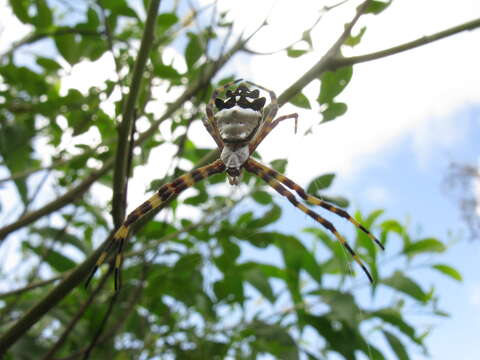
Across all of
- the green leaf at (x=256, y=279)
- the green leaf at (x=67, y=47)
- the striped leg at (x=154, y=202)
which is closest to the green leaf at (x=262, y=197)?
the green leaf at (x=256, y=279)

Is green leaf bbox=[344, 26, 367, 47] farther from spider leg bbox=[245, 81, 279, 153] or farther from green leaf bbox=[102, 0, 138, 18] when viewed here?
green leaf bbox=[102, 0, 138, 18]

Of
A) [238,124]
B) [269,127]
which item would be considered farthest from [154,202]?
[269,127]

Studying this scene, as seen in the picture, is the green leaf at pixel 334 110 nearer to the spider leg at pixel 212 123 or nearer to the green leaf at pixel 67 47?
the spider leg at pixel 212 123

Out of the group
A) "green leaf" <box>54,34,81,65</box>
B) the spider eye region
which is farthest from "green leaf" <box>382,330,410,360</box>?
"green leaf" <box>54,34,81,65</box>

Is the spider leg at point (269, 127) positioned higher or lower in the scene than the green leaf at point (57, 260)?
higher

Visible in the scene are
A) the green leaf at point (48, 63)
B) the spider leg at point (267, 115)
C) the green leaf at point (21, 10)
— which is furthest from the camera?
the green leaf at point (48, 63)

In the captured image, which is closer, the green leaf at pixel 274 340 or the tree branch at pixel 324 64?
the tree branch at pixel 324 64

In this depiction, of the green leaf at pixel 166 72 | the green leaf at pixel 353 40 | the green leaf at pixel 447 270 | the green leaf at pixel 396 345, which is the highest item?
the green leaf at pixel 166 72
